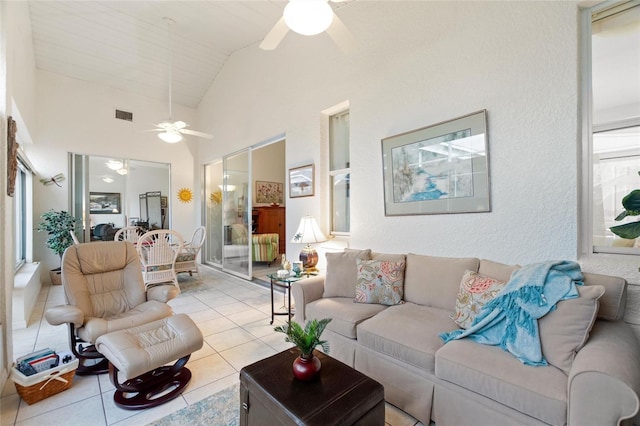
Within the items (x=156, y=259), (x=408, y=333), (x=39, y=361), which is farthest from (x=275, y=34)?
(x=156, y=259)

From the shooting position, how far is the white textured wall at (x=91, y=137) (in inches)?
203

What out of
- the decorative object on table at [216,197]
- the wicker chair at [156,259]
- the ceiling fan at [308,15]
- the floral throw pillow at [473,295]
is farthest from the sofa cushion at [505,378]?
the decorative object on table at [216,197]

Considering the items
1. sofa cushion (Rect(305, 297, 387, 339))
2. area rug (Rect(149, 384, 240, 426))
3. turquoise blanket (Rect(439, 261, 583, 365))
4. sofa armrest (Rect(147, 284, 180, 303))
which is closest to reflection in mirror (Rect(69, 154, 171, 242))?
sofa armrest (Rect(147, 284, 180, 303))

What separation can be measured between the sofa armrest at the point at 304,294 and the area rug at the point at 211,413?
0.84 m

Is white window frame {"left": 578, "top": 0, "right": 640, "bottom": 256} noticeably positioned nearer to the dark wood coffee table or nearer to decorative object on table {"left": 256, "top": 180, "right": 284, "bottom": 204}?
the dark wood coffee table

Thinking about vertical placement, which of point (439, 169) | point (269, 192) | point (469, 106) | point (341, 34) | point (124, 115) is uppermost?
point (124, 115)

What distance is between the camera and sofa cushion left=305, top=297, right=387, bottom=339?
84.8 inches

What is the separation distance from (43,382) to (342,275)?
2308 mm

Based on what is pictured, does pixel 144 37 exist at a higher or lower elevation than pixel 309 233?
higher

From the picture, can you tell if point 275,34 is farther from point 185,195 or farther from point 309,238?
point 185,195

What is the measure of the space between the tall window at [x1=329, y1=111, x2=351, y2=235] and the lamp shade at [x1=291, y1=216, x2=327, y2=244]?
0.31 metres

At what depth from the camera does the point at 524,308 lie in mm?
1568

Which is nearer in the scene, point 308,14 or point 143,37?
point 308,14

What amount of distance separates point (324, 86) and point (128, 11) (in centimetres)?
346
